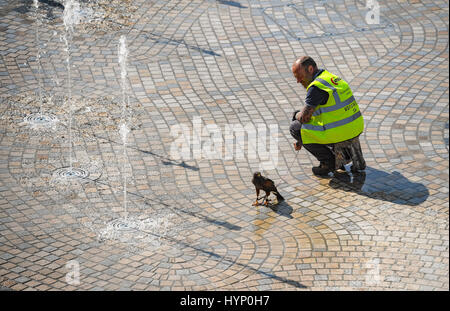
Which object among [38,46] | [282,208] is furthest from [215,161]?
[38,46]

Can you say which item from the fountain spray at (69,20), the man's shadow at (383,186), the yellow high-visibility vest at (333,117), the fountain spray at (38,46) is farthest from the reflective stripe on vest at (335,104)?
the fountain spray at (69,20)

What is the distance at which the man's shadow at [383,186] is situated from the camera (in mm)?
9141

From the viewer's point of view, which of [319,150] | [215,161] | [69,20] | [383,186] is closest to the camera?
[383,186]

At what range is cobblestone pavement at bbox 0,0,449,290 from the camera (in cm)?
804

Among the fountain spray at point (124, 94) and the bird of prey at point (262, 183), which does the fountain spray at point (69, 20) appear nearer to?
the fountain spray at point (124, 94)

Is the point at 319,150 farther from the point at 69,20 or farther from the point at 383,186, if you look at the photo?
the point at 69,20

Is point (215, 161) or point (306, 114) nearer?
point (306, 114)

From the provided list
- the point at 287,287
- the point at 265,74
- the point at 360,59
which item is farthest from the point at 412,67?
the point at 287,287

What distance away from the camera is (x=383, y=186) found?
30.9 ft

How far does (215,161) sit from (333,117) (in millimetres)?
1638

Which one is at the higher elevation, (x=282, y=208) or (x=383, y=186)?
(x=383, y=186)

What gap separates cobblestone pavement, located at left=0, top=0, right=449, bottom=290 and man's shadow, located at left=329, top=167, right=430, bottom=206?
0.09 feet

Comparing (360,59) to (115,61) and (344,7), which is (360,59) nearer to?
(344,7)

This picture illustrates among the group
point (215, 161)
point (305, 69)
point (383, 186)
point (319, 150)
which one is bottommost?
point (383, 186)
